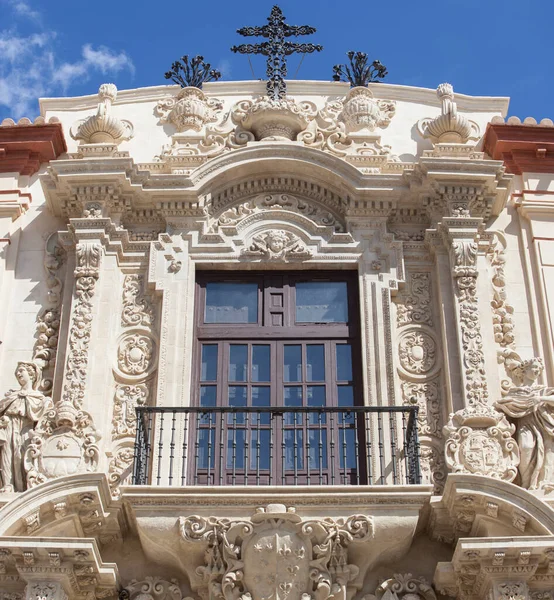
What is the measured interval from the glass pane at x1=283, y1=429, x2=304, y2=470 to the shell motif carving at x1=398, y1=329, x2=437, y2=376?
1346 millimetres

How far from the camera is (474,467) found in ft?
34.7

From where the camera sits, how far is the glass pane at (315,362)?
465 inches

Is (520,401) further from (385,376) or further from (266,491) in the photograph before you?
(266,491)

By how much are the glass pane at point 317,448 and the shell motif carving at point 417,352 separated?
3.78 feet

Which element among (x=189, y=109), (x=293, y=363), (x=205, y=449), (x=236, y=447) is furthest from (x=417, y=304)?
(x=189, y=109)

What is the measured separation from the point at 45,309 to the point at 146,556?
3010mm

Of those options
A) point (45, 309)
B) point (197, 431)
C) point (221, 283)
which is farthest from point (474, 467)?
point (45, 309)

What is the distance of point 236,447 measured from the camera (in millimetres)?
11250

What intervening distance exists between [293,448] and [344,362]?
1.20 m

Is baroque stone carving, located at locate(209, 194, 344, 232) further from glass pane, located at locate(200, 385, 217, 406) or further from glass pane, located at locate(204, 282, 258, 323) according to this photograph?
glass pane, located at locate(200, 385, 217, 406)

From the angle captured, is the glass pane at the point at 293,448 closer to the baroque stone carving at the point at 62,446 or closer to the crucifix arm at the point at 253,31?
the baroque stone carving at the point at 62,446

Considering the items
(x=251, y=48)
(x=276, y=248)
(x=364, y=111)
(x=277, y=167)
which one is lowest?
(x=276, y=248)

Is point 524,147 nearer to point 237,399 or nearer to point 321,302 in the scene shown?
point 321,302

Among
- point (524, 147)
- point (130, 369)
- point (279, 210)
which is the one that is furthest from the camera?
point (524, 147)
